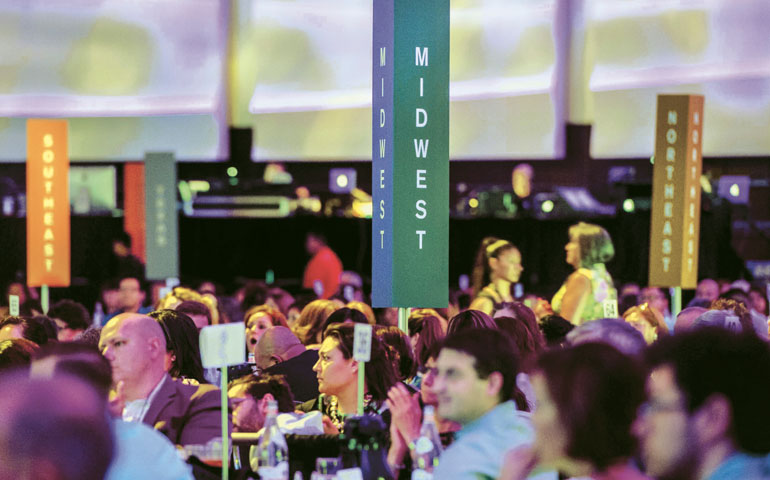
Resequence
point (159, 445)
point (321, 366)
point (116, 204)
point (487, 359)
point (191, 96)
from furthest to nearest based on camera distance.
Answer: point (191, 96)
point (116, 204)
point (321, 366)
point (487, 359)
point (159, 445)

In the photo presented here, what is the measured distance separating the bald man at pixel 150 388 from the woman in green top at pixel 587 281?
→ 3.40 metres

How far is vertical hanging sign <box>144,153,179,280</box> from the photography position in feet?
32.3

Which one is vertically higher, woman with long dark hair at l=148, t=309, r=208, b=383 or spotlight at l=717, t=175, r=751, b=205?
spotlight at l=717, t=175, r=751, b=205

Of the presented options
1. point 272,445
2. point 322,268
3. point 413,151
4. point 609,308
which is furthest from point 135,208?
point 272,445

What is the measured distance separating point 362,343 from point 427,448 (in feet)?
2.34

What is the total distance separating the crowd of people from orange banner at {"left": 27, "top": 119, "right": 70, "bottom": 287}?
3.00 metres

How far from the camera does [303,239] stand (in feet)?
43.3

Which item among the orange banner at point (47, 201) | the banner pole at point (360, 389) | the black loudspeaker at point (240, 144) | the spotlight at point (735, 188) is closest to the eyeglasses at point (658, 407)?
the banner pole at point (360, 389)

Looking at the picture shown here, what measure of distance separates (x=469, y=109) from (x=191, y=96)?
3608 millimetres

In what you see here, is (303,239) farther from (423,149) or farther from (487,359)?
(487,359)

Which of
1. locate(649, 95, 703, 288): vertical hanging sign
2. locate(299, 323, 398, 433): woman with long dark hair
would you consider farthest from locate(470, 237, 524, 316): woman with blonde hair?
locate(299, 323, 398, 433): woman with long dark hair

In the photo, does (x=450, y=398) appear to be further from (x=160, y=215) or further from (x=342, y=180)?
(x=342, y=180)

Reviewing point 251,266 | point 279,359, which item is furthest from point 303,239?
point 279,359

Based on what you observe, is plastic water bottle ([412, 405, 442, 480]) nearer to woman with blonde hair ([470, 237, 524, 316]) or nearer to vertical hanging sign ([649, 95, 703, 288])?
woman with blonde hair ([470, 237, 524, 316])
